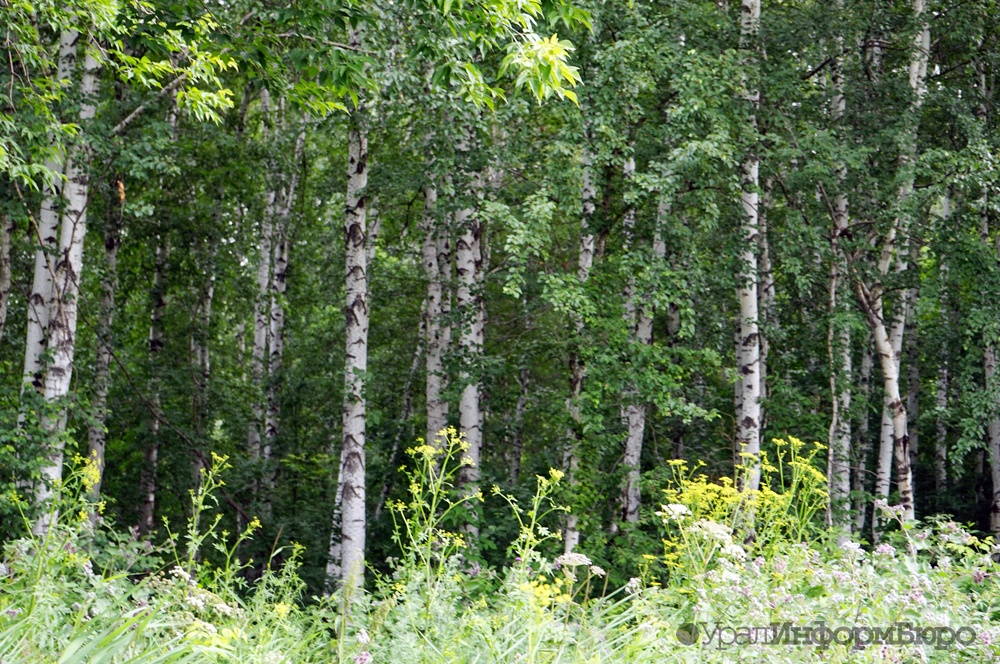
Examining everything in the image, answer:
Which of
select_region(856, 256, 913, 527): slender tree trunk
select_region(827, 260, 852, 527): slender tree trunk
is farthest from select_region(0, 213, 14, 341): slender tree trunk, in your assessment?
select_region(856, 256, 913, 527): slender tree trunk

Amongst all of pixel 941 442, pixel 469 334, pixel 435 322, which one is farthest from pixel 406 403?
pixel 941 442

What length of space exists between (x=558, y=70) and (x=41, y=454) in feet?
19.4

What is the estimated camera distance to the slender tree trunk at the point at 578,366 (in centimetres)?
1014

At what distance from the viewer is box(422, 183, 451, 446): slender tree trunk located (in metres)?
10.9

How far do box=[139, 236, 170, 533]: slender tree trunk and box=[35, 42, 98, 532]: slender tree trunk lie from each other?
16.2 feet

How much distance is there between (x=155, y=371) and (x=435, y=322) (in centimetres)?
545

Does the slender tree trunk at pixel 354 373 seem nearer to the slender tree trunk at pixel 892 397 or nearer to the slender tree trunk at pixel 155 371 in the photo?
the slender tree trunk at pixel 155 371

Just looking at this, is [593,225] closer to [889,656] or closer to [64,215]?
[64,215]

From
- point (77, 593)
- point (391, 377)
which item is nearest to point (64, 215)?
point (77, 593)

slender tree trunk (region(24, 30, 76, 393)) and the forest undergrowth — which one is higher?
slender tree trunk (region(24, 30, 76, 393))

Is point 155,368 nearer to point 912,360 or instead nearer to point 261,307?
point 261,307

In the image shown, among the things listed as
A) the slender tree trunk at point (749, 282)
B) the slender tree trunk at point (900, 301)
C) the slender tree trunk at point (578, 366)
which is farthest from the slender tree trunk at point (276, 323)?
the slender tree trunk at point (900, 301)

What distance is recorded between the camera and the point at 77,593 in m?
4.31

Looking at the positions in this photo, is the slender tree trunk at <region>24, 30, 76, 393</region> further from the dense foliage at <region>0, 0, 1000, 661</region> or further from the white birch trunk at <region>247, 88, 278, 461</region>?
the white birch trunk at <region>247, 88, 278, 461</region>
